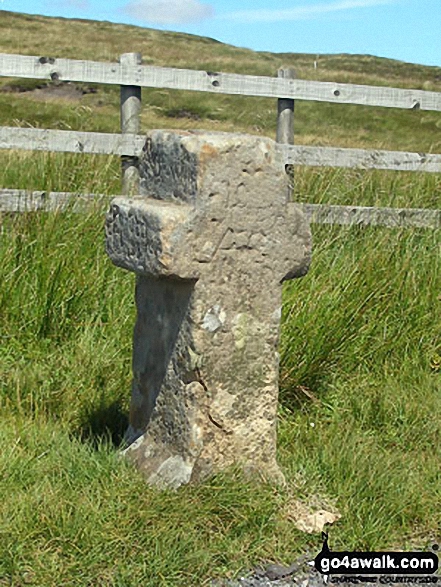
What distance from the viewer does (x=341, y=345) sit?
4.57 m

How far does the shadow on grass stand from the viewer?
12.3ft

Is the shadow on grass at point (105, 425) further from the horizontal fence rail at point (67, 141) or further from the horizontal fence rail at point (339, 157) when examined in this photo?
the horizontal fence rail at point (339, 157)

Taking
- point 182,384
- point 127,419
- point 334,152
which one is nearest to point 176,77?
point 334,152

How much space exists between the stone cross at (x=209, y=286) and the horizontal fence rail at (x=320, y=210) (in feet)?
6.26

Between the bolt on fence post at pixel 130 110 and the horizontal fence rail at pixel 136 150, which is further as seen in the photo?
the bolt on fence post at pixel 130 110

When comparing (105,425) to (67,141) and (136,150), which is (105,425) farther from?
(136,150)

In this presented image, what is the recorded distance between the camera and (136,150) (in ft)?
21.5

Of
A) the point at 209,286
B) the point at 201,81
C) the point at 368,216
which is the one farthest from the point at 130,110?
the point at 209,286

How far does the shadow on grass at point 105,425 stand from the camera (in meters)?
3.75

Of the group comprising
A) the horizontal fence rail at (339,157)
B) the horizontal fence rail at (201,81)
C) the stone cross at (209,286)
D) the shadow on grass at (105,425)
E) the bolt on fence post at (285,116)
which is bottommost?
the shadow on grass at (105,425)

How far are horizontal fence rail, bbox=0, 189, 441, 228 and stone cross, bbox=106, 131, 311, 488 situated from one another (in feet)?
6.26

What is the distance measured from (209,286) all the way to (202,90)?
3.91 m

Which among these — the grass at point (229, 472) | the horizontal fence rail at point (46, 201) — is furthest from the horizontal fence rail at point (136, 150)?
the horizontal fence rail at point (46, 201)

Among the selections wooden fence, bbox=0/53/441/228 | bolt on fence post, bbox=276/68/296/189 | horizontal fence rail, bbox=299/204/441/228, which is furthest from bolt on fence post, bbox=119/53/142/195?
horizontal fence rail, bbox=299/204/441/228
